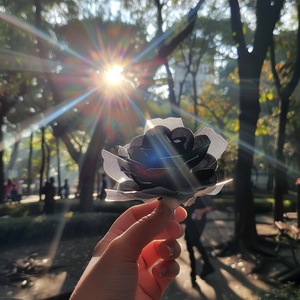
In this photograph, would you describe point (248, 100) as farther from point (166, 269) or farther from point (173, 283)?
point (166, 269)

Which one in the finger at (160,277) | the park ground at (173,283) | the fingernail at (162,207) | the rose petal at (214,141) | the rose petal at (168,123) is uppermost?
the rose petal at (168,123)

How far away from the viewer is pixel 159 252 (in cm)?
161

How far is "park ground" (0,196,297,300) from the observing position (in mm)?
6867

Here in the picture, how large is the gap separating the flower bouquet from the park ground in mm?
4128

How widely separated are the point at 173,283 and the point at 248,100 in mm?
4716

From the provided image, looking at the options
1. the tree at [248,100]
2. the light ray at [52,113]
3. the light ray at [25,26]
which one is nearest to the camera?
the tree at [248,100]

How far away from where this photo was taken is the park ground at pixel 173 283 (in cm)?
687

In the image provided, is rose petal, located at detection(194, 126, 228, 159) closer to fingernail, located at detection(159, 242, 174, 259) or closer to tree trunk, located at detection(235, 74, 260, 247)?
fingernail, located at detection(159, 242, 174, 259)

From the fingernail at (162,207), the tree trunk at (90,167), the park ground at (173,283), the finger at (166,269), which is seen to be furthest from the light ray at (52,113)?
the fingernail at (162,207)

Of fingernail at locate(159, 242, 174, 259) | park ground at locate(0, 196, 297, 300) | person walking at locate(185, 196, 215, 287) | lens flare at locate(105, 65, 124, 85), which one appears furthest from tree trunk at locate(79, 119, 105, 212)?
fingernail at locate(159, 242, 174, 259)

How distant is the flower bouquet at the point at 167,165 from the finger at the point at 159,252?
180 millimetres

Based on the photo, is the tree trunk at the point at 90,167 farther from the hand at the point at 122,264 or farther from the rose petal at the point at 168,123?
the hand at the point at 122,264

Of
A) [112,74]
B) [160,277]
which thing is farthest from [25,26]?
[160,277]

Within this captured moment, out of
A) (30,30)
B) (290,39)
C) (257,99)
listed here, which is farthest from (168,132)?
(290,39)
